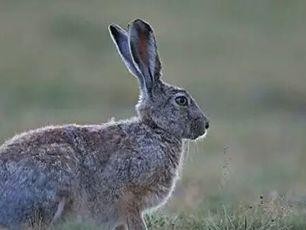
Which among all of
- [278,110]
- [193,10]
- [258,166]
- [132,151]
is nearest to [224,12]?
[193,10]

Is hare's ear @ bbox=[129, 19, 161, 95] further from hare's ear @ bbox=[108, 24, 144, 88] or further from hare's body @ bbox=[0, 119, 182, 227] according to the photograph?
hare's body @ bbox=[0, 119, 182, 227]

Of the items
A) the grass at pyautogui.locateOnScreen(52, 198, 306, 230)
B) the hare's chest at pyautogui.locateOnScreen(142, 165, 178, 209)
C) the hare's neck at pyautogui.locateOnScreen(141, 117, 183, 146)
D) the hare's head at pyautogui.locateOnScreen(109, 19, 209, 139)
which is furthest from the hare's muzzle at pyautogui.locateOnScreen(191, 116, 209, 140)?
the grass at pyautogui.locateOnScreen(52, 198, 306, 230)

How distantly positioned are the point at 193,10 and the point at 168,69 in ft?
29.6

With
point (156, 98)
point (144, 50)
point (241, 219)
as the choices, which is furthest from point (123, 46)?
point (241, 219)

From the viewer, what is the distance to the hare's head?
8.74 metres

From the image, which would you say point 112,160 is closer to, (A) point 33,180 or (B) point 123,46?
(A) point 33,180

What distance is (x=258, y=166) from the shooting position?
16891 mm

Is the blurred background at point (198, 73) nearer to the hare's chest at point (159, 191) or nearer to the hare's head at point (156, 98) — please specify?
the hare's head at point (156, 98)

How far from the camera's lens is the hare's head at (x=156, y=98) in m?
8.74

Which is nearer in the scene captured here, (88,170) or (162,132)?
(88,170)

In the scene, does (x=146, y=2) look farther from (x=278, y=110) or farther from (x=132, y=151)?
(x=132, y=151)

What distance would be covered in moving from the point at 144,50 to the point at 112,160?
3.43 ft

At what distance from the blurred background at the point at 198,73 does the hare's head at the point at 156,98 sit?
388 centimetres

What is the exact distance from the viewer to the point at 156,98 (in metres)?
8.86
